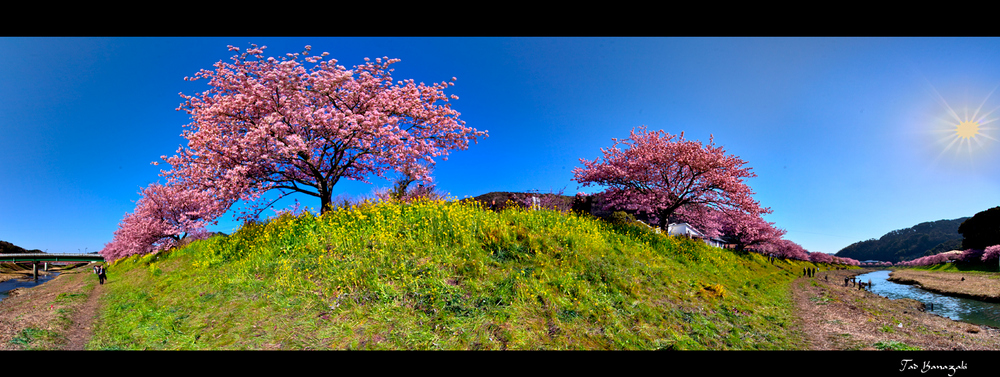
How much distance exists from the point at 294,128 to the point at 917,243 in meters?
113

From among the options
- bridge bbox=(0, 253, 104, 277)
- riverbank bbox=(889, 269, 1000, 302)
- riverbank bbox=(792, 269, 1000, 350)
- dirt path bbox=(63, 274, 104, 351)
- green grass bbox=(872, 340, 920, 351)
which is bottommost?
riverbank bbox=(889, 269, 1000, 302)

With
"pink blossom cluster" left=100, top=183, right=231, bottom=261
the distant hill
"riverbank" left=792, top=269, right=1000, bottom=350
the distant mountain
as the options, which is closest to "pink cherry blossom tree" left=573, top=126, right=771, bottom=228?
"riverbank" left=792, top=269, right=1000, bottom=350

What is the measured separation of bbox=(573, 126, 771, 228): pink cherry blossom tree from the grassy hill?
11.2 meters

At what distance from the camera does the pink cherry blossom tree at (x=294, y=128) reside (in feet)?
49.5

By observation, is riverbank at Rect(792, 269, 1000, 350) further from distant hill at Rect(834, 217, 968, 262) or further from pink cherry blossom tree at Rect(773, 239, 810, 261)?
distant hill at Rect(834, 217, 968, 262)

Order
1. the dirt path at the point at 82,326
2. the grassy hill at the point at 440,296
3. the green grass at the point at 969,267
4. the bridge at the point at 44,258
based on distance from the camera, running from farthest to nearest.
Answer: the bridge at the point at 44,258 → the green grass at the point at 969,267 → the dirt path at the point at 82,326 → the grassy hill at the point at 440,296

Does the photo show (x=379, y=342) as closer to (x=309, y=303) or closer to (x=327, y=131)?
(x=309, y=303)

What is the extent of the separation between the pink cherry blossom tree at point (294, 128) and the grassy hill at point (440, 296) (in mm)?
3706

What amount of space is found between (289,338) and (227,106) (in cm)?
1368

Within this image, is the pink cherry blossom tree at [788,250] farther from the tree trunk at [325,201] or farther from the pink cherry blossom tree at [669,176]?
the tree trunk at [325,201]

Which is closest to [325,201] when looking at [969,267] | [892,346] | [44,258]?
[892,346]

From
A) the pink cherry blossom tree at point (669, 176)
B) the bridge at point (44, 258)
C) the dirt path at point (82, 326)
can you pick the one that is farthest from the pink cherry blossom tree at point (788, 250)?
the bridge at point (44, 258)

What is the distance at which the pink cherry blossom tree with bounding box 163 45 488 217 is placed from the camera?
15.1 metres

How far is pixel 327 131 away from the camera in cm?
1608
